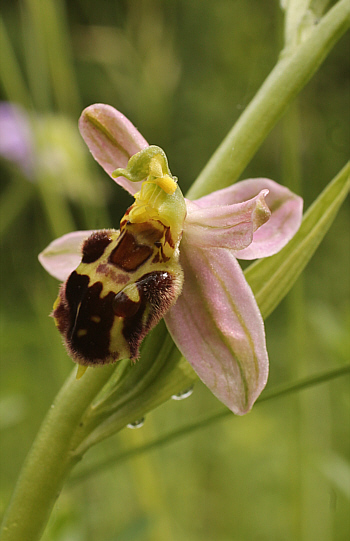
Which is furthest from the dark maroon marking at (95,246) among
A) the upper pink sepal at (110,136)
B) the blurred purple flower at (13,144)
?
the blurred purple flower at (13,144)

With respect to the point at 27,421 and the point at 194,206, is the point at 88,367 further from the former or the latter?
the point at 27,421

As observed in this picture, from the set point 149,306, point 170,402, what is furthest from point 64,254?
point 170,402

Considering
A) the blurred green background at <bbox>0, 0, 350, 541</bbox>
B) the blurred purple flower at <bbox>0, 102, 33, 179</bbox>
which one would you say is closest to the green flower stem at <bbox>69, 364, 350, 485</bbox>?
the blurred green background at <bbox>0, 0, 350, 541</bbox>

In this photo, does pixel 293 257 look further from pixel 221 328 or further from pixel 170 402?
pixel 170 402

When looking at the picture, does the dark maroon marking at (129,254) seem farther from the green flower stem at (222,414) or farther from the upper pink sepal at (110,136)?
the green flower stem at (222,414)

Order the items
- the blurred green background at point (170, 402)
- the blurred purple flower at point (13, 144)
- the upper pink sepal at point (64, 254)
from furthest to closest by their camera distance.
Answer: the blurred purple flower at point (13, 144), the blurred green background at point (170, 402), the upper pink sepal at point (64, 254)

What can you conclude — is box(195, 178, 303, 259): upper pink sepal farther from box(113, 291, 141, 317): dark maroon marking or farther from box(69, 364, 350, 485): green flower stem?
box(69, 364, 350, 485): green flower stem
